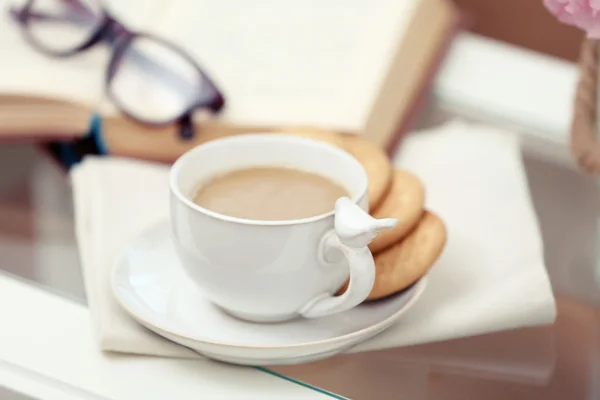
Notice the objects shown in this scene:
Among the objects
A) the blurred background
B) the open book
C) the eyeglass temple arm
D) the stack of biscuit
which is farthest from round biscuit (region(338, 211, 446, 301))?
the blurred background

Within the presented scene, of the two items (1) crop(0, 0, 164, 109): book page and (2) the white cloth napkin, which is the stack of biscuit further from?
(1) crop(0, 0, 164, 109): book page

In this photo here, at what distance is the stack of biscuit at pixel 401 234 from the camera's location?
1.03 feet

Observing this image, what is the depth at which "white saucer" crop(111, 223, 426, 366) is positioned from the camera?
0.93 ft

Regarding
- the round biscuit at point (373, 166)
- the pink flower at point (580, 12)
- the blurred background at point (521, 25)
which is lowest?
the blurred background at point (521, 25)

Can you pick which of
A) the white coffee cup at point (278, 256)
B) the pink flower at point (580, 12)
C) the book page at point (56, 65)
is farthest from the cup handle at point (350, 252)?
the book page at point (56, 65)

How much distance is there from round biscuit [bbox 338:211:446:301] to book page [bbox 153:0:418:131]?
13 centimetres

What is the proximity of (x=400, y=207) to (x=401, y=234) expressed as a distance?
15 mm

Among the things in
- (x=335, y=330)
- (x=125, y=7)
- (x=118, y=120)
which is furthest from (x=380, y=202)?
(x=125, y=7)

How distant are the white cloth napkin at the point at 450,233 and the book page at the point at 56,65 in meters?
0.05

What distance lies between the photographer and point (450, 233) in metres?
0.38

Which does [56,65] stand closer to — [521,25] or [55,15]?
[55,15]

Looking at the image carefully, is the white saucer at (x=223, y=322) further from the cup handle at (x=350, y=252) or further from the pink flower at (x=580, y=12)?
the pink flower at (x=580, y=12)

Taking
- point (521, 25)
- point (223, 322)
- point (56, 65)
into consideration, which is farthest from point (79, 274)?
point (521, 25)

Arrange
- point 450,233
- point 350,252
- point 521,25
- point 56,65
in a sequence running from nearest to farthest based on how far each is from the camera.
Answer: point 350,252
point 450,233
point 56,65
point 521,25
